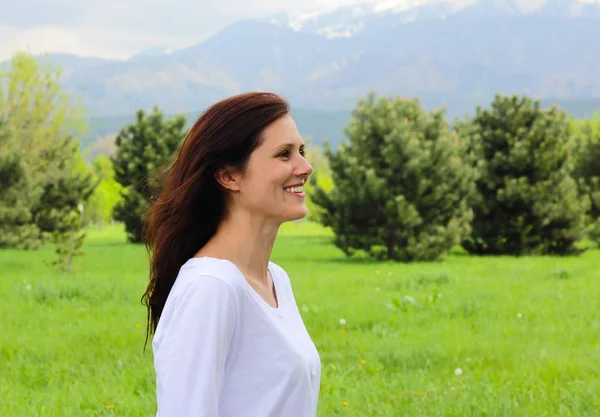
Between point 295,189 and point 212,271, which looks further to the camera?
point 295,189

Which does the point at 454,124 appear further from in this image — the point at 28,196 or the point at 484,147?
the point at 28,196

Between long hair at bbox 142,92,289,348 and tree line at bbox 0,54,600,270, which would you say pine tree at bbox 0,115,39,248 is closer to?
tree line at bbox 0,54,600,270

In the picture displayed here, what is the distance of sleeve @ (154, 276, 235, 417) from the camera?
1.78 m

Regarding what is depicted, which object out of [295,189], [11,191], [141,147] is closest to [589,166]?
[141,147]

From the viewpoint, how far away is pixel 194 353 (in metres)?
1.79

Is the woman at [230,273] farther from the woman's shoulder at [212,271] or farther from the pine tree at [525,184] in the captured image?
the pine tree at [525,184]

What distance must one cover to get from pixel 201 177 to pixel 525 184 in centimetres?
2558

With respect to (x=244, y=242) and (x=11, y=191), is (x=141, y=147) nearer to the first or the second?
(x=11, y=191)

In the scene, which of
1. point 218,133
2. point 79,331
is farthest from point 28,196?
point 218,133

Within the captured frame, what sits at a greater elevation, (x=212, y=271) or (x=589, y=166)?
(x=212, y=271)

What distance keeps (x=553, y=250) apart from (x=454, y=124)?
7.04 meters

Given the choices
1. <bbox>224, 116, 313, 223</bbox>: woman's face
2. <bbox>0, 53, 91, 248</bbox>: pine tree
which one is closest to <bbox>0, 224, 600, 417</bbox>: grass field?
<bbox>224, 116, 313, 223</bbox>: woman's face

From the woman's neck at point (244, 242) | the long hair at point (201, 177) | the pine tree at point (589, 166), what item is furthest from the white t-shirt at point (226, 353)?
the pine tree at point (589, 166)

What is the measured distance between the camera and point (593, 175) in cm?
3297
